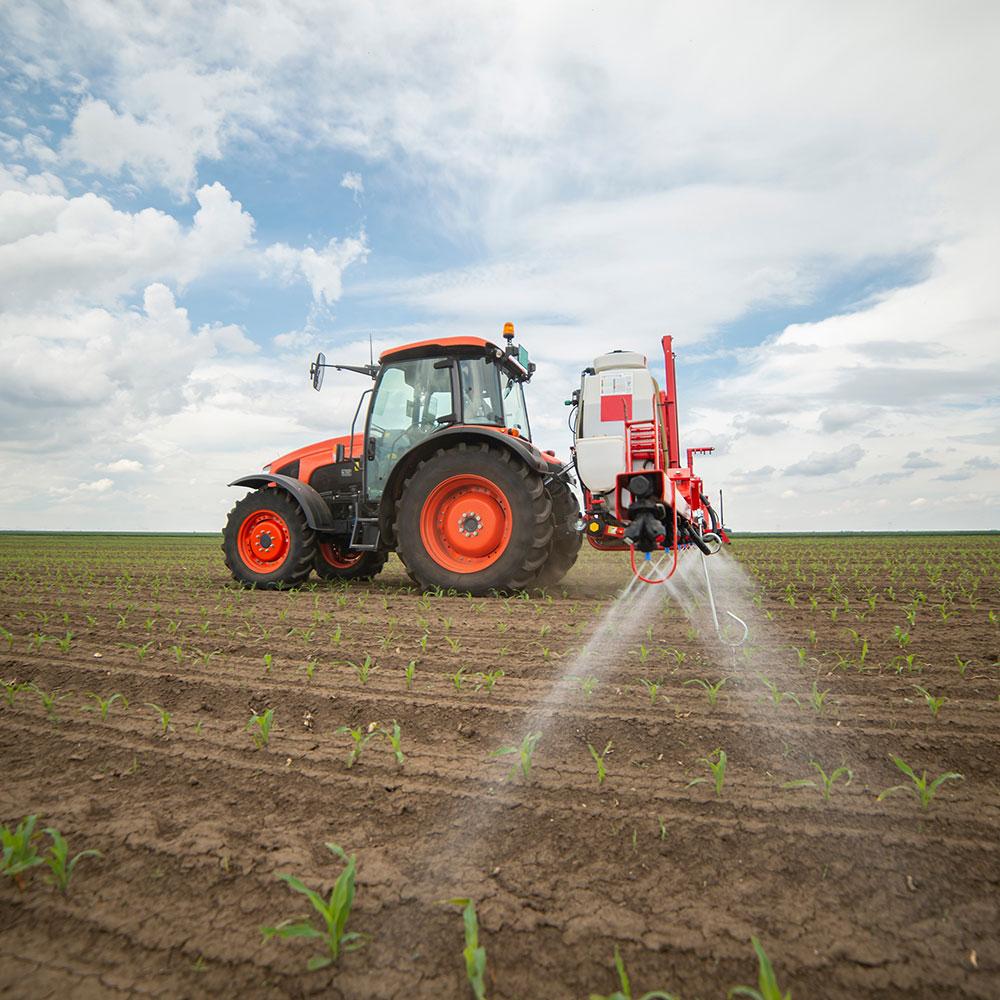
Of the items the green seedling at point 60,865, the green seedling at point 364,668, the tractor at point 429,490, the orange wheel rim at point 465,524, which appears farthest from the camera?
the orange wheel rim at point 465,524

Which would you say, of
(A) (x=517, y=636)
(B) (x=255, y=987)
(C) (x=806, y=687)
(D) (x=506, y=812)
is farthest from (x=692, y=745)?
(A) (x=517, y=636)

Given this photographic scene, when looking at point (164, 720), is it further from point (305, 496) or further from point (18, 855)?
point (305, 496)

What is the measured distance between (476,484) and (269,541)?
279 centimetres

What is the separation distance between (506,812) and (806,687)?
1.93 metres

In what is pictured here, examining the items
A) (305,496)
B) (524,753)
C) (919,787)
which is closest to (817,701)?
(919,787)

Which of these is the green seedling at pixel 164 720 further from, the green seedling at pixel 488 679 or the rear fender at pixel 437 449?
the rear fender at pixel 437 449

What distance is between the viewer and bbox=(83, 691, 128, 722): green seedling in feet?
9.33

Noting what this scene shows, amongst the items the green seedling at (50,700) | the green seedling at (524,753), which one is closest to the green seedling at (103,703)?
the green seedling at (50,700)

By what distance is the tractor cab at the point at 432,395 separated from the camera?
6.76 meters

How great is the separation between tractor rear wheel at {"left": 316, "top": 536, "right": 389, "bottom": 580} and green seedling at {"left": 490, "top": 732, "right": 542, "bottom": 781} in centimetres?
600

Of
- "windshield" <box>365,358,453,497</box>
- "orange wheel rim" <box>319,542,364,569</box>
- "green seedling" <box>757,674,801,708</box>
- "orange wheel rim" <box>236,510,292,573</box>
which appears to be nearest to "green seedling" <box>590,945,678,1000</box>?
"green seedling" <box>757,674,801,708</box>

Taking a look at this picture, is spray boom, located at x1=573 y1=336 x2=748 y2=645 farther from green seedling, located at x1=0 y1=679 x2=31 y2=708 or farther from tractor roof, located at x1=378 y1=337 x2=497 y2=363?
green seedling, located at x1=0 y1=679 x2=31 y2=708

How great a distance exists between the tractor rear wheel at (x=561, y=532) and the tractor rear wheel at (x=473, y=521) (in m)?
0.32

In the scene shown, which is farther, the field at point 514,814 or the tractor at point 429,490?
the tractor at point 429,490
